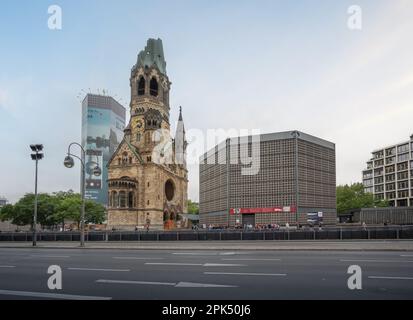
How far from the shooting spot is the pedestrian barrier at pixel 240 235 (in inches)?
1289

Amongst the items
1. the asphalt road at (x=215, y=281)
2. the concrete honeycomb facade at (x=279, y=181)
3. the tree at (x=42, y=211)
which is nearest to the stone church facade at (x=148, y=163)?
the tree at (x=42, y=211)

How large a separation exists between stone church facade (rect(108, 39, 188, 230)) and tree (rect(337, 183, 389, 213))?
49.9 meters

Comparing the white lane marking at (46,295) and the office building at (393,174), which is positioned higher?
the office building at (393,174)

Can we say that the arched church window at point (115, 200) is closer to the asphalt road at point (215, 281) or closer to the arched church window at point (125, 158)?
the arched church window at point (125, 158)

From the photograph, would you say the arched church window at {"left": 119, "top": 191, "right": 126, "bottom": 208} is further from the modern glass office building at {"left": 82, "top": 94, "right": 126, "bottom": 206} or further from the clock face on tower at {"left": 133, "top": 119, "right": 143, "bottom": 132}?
the modern glass office building at {"left": 82, "top": 94, "right": 126, "bottom": 206}

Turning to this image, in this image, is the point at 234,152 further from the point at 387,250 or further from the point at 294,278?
the point at 294,278

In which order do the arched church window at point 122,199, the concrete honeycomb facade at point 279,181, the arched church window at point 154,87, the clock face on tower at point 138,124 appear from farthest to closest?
1. the arched church window at point 154,87
2. the clock face on tower at point 138,124
3. the concrete honeycomb facade at point 279,181
4. the arched church window at point 122,199

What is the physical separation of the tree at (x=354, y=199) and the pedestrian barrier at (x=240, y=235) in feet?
290

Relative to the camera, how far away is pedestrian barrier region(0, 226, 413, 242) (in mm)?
32750

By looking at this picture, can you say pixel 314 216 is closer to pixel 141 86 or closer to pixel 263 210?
pixel 263 210
